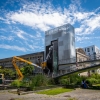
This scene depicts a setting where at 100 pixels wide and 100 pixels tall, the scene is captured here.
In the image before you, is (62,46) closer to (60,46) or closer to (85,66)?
(60,46)

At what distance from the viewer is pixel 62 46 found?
39.0 m

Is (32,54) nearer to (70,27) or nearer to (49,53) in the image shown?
(49,53)

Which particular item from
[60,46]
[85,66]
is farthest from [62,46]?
[85,66]

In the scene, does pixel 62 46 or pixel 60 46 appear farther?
pixel 60 46

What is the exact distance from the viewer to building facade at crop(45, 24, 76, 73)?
3753 cm

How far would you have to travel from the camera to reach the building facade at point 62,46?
3753 cm

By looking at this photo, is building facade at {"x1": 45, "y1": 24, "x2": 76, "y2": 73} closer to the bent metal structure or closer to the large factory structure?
the large factory structure

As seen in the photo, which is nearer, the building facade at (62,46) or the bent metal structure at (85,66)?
the bent metal structure at (85,66)

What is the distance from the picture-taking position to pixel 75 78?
27094 millimetres

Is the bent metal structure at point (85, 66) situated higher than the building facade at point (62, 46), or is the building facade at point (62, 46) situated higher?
the building facade at point (62, 46)

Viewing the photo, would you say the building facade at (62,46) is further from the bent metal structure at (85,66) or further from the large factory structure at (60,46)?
the bent metal structure at (85,66)

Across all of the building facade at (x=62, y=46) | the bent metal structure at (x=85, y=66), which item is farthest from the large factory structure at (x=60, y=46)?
the bent metal structure at (x=85, y=66)

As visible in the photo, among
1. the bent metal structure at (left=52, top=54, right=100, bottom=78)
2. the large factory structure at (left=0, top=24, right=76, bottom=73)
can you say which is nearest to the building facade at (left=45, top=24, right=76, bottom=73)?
the large factory structure at (left=0, top=24, right=76, bottom=73)

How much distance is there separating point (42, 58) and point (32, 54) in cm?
473
